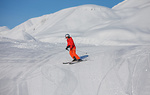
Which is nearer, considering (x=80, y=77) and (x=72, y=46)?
(x=80, y=77)

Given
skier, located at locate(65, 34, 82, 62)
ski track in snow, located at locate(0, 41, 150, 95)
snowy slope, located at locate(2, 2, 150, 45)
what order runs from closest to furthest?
ski track in snow, located at locate(0, 41, 150, 95), skier, located at locate(65, 34, 82, 62), snowy slope, located at locate(2, 2, 150, 45)

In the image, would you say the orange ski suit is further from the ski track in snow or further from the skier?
the ski track in snow

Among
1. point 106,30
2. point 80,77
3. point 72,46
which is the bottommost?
point 80,77

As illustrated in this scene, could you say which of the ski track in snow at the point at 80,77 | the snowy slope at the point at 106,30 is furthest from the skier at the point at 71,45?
the snowy slope at the point at 106,30

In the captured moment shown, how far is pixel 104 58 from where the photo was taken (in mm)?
7371

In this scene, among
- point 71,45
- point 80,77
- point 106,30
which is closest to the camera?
point 80,77

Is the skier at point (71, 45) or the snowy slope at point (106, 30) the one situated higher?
the snowy slope at point (106, 30)

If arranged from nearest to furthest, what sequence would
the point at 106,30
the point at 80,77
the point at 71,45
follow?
the point at 80,77 < the point at 71,45 < the point at 106,30

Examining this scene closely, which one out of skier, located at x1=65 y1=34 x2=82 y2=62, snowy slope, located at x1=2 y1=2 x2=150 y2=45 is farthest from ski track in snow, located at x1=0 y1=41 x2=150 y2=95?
snowy slope, located at x1=2 y1=2 x2=150 y2=45

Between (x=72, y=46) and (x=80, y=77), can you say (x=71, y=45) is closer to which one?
(x=72, y=46)

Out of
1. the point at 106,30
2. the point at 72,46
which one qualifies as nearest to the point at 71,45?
the point at 72,46

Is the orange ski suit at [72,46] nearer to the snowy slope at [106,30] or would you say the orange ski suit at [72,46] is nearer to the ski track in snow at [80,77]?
the ski track in snow at [80,77]

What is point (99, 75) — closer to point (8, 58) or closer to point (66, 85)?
point (66, 85)

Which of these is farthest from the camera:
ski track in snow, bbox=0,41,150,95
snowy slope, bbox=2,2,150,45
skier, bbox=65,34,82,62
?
snowy slope, bbox=2,2,150,45
